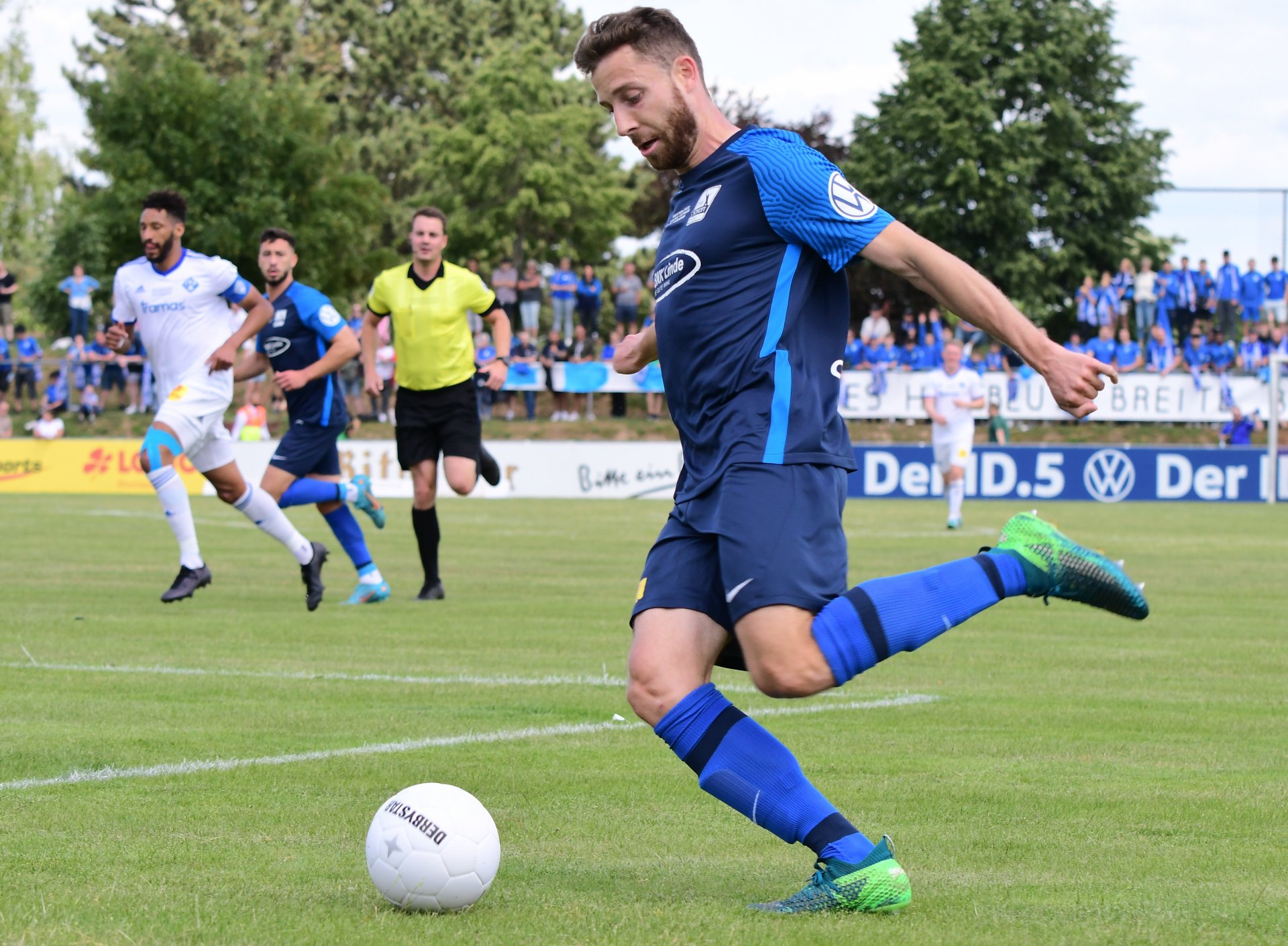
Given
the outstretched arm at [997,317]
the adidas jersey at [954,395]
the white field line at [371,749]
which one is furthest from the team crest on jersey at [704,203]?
the adidas jersey at [954,395]

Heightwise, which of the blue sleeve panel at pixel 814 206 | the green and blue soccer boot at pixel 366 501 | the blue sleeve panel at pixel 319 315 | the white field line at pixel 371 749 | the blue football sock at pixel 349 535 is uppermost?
the blue sleeve panel at pixel 319 315

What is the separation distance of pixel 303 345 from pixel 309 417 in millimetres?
506

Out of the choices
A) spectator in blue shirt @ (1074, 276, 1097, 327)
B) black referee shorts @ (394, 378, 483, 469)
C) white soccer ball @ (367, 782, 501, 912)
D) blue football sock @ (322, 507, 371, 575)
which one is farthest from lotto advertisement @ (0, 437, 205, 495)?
white soccer ball @ (367, 782, 501, 912)

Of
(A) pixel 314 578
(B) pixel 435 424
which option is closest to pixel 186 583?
(A) pixel 314 578

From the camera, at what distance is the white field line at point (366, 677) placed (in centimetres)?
749

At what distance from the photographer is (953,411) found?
21.8m

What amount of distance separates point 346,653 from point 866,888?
533cm

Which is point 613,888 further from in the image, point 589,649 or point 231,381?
point 231,381

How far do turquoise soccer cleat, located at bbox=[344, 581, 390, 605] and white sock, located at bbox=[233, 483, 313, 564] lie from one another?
0.61m

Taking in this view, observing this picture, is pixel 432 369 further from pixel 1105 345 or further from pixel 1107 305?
pixel 1107 305

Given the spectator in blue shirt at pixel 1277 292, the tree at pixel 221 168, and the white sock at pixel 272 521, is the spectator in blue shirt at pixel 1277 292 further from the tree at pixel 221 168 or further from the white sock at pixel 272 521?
the white sock at pixel 272 521

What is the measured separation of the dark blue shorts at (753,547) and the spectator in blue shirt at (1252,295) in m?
36.3

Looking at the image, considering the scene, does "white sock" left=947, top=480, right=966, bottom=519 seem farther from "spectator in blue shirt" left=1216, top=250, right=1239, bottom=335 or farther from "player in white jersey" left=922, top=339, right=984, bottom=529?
"spectator in blue shirt" left=1216, top=250, right=1239, bottom=335

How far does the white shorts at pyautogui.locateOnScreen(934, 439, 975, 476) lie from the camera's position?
21688 millimetres
